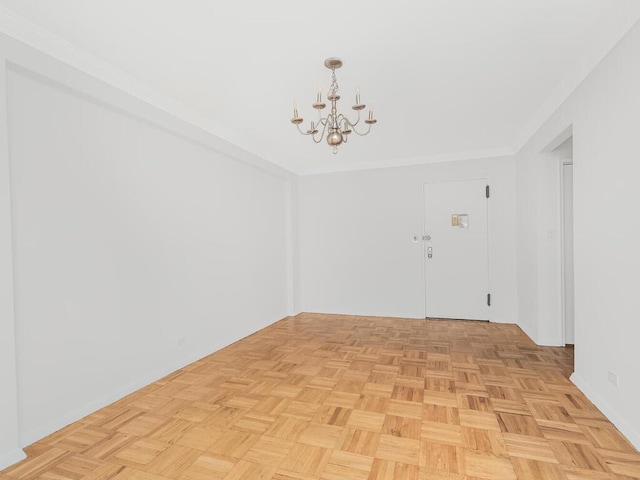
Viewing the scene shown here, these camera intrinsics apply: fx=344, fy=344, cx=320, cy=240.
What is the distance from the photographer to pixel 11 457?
1.86m

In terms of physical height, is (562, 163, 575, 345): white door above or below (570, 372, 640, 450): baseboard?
above

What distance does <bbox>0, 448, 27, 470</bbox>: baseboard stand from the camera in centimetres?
182

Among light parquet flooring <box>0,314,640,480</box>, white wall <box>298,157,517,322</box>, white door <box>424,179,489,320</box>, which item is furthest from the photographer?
white door <box>424,179,489,320</box>

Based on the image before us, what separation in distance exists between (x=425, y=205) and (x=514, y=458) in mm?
3836

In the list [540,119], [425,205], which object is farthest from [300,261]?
[540,119]

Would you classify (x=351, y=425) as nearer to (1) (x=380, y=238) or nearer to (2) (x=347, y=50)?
(2) (x=347, y=50)

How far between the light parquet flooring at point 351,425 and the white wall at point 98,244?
28cm

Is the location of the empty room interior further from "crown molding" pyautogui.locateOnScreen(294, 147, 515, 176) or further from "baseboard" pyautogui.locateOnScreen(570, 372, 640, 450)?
"crown molding" pyautogui.locateOnScreen(294, 147, 515, 176)

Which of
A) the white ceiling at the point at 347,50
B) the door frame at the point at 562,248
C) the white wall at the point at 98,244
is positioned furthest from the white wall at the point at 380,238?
the white wall at the point at 98,244

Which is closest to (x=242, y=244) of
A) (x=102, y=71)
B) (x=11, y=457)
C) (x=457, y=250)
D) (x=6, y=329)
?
(x=102, y=71)

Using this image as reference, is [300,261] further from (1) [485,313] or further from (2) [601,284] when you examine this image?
(2) [601,284]

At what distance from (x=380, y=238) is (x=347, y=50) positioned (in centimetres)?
343

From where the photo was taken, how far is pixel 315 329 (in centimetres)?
472

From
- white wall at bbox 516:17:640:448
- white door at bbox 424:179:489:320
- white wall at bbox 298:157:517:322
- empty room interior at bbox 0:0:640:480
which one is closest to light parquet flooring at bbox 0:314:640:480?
empty room interior at bbox 0:0:640:480
